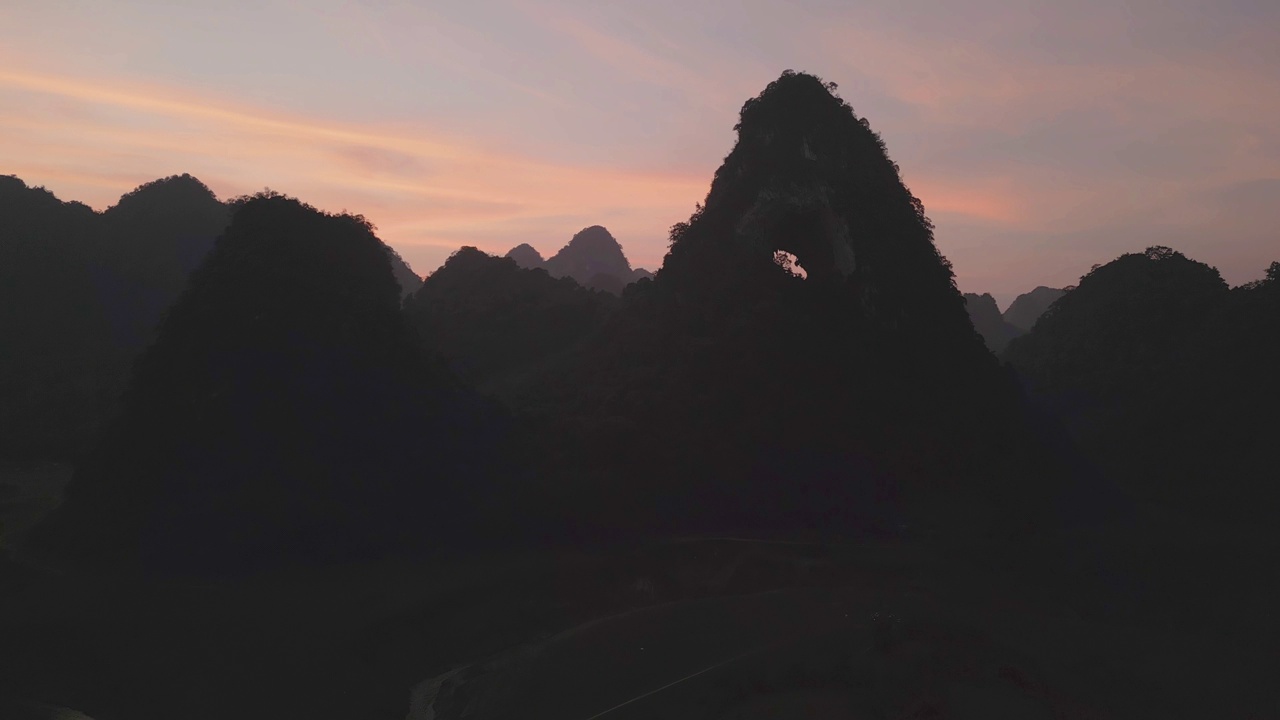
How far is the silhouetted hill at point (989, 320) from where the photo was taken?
9181cm

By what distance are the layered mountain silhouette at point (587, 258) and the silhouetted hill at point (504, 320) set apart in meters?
52.8

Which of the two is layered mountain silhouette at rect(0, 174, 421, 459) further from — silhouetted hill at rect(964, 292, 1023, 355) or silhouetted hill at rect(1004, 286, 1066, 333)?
silhouetted hill at rect(1004, 286, 1066, 333)

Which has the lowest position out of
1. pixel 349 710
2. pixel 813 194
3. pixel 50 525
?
pixel 349 710

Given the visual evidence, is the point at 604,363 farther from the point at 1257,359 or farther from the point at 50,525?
the point at 1257,359

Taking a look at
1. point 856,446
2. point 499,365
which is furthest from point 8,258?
point 856,446

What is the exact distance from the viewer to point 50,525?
1812cm

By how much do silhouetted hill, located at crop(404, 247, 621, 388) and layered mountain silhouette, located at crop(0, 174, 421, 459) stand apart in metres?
7.28

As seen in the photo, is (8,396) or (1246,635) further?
(8,396)

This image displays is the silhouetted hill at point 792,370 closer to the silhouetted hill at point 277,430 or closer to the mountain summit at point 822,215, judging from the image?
the mountain summit at point 822,215

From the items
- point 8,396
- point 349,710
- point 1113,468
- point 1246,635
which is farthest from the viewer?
point 8,396

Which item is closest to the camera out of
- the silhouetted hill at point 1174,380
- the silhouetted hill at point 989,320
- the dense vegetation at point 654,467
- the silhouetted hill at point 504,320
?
the dense vegetation at point 654,467

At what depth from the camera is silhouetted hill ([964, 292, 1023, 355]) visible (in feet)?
301

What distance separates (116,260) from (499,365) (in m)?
31.1

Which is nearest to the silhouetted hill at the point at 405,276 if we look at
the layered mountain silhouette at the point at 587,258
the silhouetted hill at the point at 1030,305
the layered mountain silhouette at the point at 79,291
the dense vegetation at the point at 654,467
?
the layered mountain silhouette at the point at 587,258
